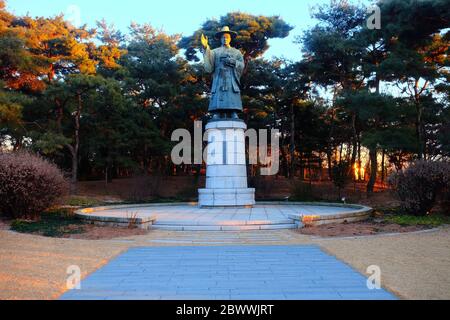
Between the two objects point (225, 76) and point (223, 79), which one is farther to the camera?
point (225, 76)

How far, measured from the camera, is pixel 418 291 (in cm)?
545

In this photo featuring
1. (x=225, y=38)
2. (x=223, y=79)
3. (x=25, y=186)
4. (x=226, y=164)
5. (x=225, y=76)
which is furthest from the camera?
(x=225, y=38)

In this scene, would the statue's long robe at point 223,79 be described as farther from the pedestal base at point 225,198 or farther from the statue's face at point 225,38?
the pedestal base at point 225,198

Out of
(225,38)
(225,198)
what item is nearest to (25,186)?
(225,198)

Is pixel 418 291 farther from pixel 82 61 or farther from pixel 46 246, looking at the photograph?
pixel 82 61

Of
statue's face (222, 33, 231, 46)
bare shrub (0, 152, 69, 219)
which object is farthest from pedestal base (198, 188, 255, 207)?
statue's face (222, 33, 231, 46)

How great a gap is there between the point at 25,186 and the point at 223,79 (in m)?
9.37

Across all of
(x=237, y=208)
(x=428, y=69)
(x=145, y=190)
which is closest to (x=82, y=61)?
(x=145, y=190)

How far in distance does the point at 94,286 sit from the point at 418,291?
4.43 meters

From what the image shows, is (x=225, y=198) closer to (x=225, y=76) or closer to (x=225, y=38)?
(x=225, y=76)

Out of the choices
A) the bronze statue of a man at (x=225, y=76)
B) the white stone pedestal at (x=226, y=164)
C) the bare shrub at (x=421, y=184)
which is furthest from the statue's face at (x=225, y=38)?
the bare shrub at (x=421, y=184)

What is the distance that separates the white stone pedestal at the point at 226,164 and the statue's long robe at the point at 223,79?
81 cm

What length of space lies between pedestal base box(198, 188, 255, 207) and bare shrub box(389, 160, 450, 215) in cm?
603

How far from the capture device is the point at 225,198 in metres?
17.4
